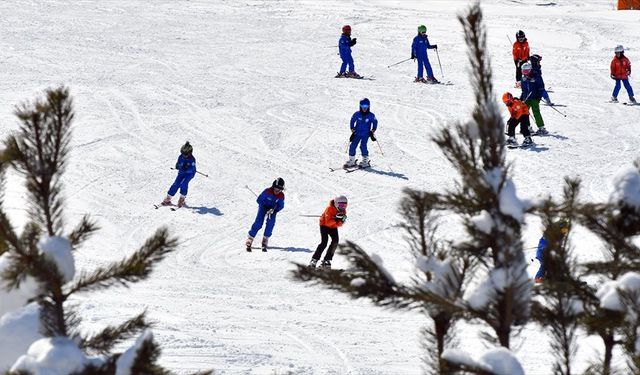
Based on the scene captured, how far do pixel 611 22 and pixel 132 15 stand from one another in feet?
57.5

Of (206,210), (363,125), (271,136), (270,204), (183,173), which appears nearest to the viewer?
(270,204)

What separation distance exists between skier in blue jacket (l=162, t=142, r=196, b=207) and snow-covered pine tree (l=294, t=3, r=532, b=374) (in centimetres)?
1482

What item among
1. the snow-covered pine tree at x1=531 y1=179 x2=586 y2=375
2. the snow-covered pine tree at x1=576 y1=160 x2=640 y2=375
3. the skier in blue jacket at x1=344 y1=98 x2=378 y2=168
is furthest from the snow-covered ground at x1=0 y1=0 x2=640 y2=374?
the skier in blue jacket at x1=344 y1=98 x2=378 y2=168

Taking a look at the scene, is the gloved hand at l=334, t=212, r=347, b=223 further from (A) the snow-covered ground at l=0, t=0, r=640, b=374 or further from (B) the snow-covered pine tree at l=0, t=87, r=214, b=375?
(B) the snow-covered pine tree at l=0, t=87, r=214, b=375

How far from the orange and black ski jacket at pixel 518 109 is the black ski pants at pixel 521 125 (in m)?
0.10

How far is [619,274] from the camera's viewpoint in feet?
17.8

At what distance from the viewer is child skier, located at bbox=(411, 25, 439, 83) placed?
89.2 feet

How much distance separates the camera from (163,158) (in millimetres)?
22891

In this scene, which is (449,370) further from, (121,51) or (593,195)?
(121,51)

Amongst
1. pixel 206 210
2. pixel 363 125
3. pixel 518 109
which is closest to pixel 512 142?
pixel 518 109

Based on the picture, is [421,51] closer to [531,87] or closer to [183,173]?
[531,87]

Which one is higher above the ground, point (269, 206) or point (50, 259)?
point (50, 259)

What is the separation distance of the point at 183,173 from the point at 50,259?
48.2 ft

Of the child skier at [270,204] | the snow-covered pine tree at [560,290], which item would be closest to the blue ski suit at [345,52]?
the child skier at [270,204]
